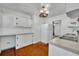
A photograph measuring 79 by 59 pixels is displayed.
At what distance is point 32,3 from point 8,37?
788 millimetres

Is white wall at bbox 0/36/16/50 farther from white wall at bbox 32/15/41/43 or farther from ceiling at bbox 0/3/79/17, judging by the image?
ceiling at bbox 0/3/79/17

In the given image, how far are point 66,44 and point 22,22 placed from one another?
3.06 feet

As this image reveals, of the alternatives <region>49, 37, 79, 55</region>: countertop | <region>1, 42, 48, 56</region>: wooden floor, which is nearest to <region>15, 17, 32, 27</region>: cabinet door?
<region>1, 42, 48, 56</region>: wooden floor

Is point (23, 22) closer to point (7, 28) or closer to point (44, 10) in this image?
point (7, 28)

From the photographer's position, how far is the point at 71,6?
1276 millimetres

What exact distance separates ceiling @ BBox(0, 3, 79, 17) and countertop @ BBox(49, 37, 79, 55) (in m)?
0.51

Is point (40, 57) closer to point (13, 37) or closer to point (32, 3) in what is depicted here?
point (13, 37)

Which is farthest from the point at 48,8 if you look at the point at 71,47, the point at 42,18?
the point at 71,47

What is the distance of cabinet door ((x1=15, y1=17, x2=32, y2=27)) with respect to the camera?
51.6 inches

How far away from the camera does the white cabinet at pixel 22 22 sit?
1.31 m

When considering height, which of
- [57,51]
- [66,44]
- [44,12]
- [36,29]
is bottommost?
[57,51]

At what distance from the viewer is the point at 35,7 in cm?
133

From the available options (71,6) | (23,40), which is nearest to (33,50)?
(23,40)

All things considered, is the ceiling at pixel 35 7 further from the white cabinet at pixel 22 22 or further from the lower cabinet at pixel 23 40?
the lower cabinet at pixel 23 40
